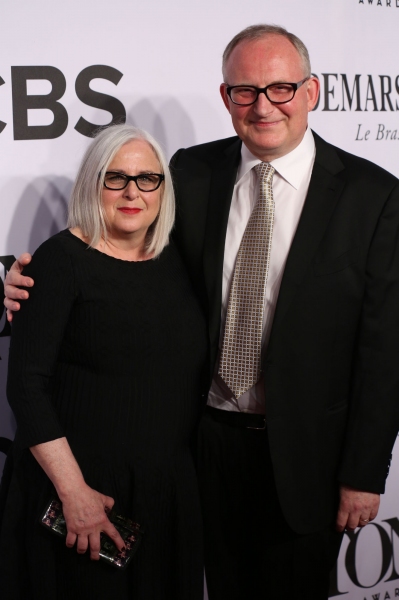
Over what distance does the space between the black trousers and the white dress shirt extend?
7 cm

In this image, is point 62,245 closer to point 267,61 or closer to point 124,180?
point 124,180

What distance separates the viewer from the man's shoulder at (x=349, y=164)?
1.69 m

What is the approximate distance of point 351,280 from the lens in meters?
1.64

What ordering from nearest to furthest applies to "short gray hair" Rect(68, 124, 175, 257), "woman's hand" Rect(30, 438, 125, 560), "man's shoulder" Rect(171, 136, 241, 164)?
"woman's hand" Rect(30, 438, 125, 560) → "short gray hair" Rect(68, 124, 175, 257) → "man's shoulder" Rect(171, 136, 241, 164)

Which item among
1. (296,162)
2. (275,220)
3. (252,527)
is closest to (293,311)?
(275,220)

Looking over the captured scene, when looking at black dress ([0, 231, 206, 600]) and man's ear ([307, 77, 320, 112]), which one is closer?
black dress ([0, 231, 206, 600])

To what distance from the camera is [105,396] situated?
1599mm

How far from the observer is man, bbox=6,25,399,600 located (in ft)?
5.38

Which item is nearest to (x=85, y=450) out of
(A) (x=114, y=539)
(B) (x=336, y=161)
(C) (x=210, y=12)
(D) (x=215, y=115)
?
(A) (x=114, y=539)

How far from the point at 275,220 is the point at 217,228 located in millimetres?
146

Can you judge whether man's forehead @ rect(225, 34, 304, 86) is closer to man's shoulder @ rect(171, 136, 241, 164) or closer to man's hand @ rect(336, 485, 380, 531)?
man's shoulder @ rect(171, 136, 241, 164)

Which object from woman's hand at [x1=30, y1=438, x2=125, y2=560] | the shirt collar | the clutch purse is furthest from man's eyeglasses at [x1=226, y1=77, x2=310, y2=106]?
the clutch purse

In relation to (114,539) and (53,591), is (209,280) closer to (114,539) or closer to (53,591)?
(114,539)

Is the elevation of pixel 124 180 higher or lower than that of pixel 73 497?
higher
